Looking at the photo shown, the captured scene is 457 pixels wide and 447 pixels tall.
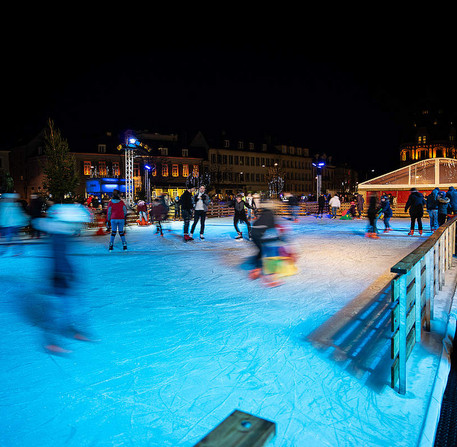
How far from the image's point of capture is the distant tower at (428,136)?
64.4 meters

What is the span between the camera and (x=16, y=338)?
365cm

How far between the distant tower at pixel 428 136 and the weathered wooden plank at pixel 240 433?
71.1 metres

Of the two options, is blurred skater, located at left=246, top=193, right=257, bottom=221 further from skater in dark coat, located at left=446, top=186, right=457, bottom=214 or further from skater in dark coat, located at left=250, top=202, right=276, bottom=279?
skater in dark coat, located at left=446, top=186, right=457, bottom=214

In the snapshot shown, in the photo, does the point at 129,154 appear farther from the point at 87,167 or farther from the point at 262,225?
the point at 87,167

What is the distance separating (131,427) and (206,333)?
1568 mm

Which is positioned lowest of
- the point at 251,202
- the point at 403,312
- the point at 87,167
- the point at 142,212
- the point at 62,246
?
the point at 403,312

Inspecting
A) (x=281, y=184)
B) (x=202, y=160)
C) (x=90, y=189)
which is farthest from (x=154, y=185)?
(x=281, y=184)

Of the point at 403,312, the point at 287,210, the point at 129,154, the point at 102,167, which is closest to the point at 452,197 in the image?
the point at 403,312

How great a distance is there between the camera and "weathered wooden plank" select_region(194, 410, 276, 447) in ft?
3.06

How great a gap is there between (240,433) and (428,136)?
7553 cm

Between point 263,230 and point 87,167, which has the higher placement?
point 87,167

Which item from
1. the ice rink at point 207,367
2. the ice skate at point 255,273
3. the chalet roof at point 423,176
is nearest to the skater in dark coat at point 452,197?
the ice rink at point 207,367

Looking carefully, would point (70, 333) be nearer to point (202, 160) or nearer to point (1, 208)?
point (1, 208)

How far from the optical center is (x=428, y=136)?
216ft
